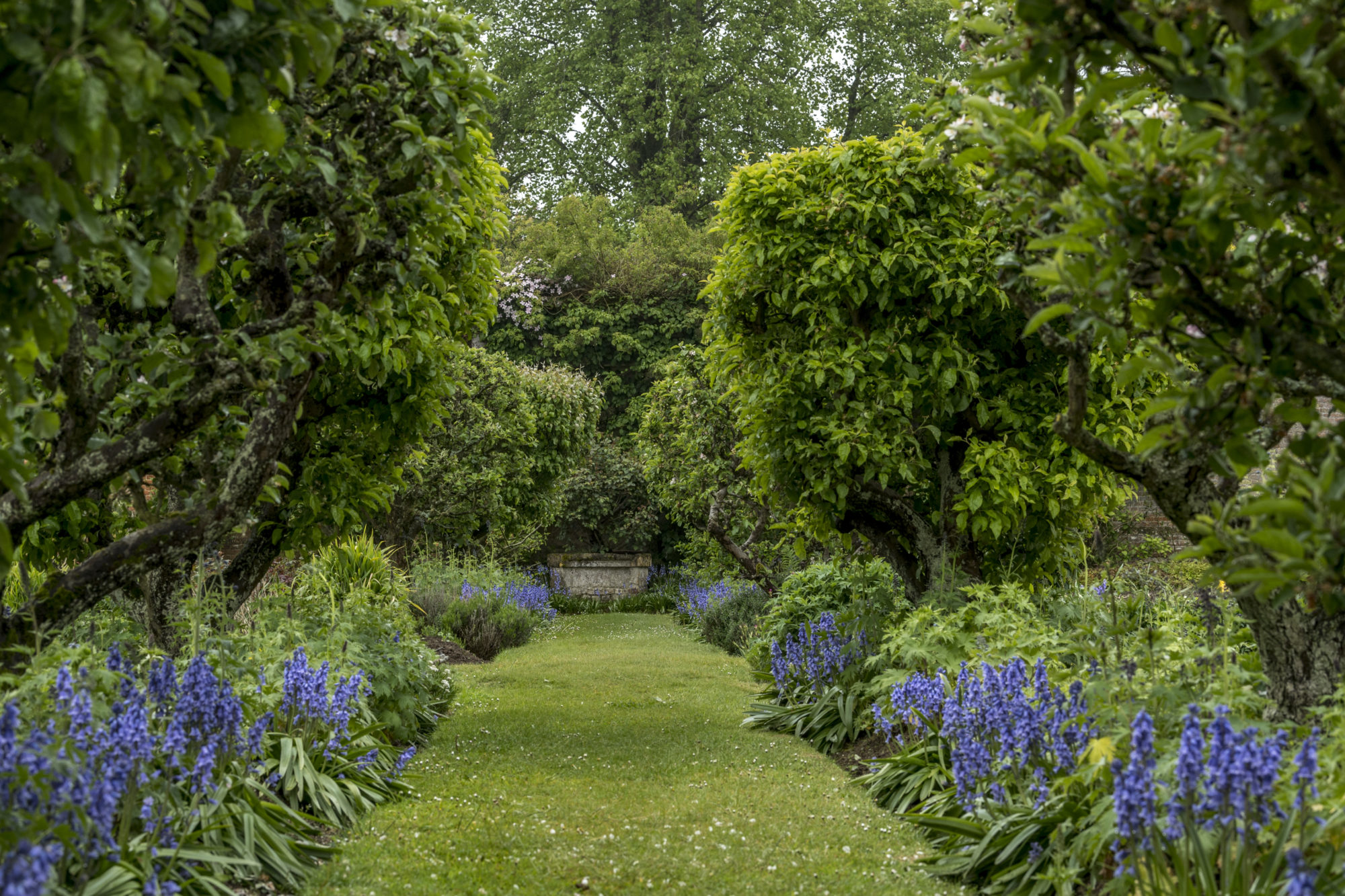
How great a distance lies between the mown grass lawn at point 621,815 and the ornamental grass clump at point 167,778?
0.31m

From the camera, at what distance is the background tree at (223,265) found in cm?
167

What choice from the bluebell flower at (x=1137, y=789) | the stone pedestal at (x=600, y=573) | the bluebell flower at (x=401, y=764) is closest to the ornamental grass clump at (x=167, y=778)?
the bluebell flower at (x=401, y=764)

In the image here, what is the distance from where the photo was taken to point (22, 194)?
1.63m

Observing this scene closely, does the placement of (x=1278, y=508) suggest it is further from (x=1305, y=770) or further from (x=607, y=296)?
(x=607, y=296)

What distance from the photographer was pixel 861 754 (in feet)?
19.2

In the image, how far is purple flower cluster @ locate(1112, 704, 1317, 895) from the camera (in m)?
2.53

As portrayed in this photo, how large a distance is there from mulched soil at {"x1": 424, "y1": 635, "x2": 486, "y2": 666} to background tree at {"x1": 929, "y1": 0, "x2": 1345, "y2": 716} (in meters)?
9.06

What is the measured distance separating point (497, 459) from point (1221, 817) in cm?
1192

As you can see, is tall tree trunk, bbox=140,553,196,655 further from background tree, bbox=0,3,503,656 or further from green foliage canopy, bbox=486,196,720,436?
green foliage canopy, bbox=486,196,720,436

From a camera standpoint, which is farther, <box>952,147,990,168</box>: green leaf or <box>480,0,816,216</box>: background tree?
<box>480,0,816,216</box>: background tree

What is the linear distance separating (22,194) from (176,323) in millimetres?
1829

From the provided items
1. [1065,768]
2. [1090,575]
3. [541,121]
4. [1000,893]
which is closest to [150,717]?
[1000,893]

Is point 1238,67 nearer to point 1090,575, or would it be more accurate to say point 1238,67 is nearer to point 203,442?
point 203,442

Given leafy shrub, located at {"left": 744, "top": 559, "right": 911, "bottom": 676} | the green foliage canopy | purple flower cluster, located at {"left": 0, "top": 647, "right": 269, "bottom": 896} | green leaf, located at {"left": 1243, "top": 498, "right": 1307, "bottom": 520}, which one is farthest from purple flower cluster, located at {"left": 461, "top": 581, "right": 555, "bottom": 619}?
green leaf, located at {"left": 1243, "top": 498, "right": 1307, "bottom": 520}
